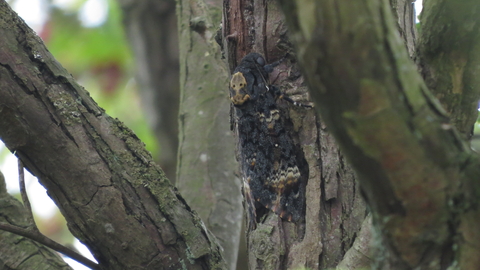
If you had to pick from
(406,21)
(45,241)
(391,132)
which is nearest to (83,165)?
(45,241)

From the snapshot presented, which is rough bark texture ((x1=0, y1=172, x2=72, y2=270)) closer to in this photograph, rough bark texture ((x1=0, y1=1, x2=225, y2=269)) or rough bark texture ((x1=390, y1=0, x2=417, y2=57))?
rough bark texture ((x1=0, y1=1, x2=225, y2=269))

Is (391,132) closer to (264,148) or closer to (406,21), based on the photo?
(264,148)

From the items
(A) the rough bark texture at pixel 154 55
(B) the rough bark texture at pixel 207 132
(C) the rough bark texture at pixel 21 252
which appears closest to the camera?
(C) the rough bark texture at pixel 21 252

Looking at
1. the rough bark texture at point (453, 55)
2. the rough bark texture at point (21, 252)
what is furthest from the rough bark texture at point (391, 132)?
the rough bark texture at point (21, 252)

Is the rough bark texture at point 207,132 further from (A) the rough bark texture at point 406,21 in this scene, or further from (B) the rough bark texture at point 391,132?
(B) the rough bark texture at point 391,132

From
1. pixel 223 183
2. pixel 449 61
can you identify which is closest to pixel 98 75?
pixel 223 183
